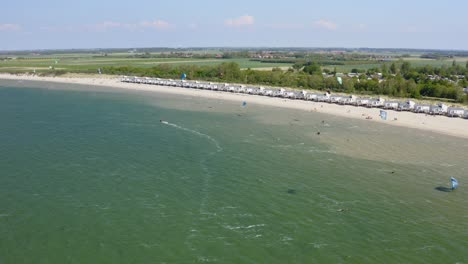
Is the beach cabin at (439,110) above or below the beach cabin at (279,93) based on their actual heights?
Result: below

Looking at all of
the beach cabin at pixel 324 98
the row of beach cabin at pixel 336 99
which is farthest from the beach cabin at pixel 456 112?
the beach cabin at pixel 324 98

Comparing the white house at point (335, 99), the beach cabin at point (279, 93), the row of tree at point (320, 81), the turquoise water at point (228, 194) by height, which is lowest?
the turquoise water at point (228, 194)

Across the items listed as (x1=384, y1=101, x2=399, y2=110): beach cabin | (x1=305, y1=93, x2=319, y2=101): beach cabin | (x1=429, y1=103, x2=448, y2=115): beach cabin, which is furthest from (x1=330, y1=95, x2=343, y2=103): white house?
(x1=429, y1=103, x2=448, y2=115): beach cabin

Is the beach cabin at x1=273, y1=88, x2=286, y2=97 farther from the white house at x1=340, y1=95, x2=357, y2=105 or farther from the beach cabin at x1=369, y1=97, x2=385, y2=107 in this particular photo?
the beach cabin at x1=369, y1=97, x2=385, y2=107

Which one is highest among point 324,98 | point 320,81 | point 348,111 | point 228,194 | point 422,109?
point 320,81

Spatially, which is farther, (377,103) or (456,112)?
(377,103)

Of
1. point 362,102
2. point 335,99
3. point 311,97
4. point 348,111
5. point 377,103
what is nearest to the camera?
point 348,111

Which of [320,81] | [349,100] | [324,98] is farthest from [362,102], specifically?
[320,81]

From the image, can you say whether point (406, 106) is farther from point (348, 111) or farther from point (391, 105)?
point (348, 111)

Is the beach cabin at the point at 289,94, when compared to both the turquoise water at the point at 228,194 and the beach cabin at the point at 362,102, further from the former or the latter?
the turquoise water at the point at 228,194
